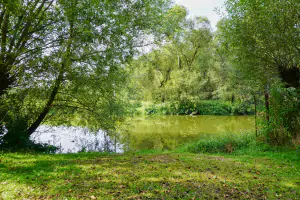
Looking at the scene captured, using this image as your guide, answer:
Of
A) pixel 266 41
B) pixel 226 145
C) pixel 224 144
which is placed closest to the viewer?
pixel 266 41

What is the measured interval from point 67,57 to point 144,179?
572 centimetres

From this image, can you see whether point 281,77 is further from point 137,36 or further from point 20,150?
point 20,150

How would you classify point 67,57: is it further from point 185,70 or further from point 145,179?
point 185,70

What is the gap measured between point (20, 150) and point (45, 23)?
18.7 ft

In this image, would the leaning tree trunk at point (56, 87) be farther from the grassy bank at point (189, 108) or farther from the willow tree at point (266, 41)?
the grassy bank at point (189, 108)

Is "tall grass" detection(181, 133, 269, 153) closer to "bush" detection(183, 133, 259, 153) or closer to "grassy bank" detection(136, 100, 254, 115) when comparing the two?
"bush" detection(183, 133, 259, 153)

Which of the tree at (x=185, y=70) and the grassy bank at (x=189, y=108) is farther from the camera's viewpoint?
the tree at (x=185, y=70)

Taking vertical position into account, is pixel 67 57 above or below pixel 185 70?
below

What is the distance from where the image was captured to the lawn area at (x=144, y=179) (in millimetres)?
5328

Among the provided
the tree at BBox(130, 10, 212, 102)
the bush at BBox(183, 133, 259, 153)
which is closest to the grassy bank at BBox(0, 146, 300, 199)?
the bush at BBox(183, 133, 259, 153)

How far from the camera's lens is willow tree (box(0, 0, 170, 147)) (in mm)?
8492

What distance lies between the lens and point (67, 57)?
882 cm

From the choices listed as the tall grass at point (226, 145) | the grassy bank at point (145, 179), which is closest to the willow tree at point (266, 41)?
the tall grass at point (226, 145)

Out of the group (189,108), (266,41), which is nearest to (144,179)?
(266,41)
